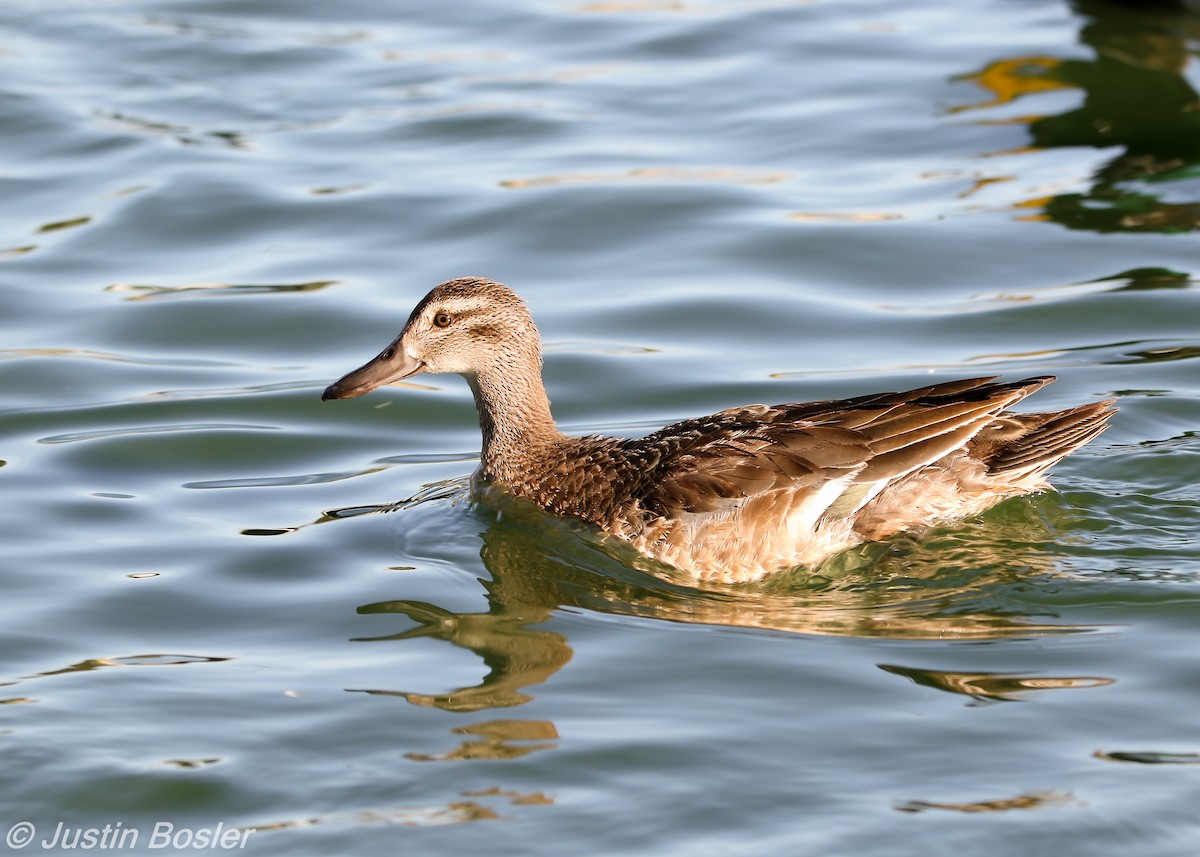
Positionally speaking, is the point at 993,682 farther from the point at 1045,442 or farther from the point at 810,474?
the point at 1045,442

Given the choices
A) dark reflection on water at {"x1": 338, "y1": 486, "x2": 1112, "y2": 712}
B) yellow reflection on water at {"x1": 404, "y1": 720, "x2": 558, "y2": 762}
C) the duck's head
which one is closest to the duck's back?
dark reflection on water at {"x1": 338, "y1": 486, "x2": 1112, "y2": 712}

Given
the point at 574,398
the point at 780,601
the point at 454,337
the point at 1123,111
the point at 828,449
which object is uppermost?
the point at 1123,111

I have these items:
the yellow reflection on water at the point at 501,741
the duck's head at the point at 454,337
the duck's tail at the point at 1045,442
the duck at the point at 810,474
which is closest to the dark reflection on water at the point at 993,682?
the duck at the point at 810,474

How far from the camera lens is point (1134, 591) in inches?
287

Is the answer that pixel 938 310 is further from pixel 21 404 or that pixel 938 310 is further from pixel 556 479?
pixel 21 404

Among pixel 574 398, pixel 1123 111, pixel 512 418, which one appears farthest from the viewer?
pixel 1123 111

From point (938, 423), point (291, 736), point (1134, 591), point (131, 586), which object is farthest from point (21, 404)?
point (1134, 591)

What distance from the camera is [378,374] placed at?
27.9 ft

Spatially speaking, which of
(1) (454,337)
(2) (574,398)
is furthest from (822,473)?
(2) (574,398)

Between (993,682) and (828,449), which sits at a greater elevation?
(828,449)

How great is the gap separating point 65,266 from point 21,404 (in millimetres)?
2141

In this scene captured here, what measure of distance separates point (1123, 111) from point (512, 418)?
760cm

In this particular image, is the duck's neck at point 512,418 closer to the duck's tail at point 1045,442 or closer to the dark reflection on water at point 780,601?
the dark reflection on water at point 780,601

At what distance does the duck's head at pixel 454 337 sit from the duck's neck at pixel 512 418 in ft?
0.33
